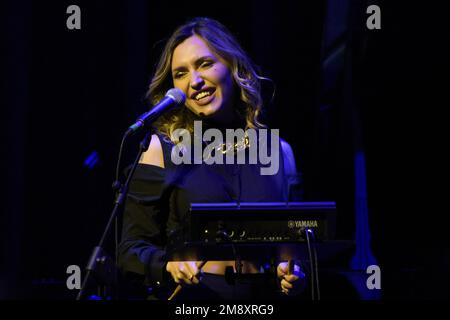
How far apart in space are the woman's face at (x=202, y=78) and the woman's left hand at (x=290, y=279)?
67 cm

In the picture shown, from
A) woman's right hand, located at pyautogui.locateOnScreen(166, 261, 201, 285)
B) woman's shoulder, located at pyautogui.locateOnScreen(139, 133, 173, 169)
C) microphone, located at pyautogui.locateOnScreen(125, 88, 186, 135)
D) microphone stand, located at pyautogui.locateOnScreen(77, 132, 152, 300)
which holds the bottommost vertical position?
woman's right hand, located at pyautogui.locateOnScreen(166, 261, 201, 285)

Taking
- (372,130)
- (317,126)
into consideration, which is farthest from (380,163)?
(317,126)

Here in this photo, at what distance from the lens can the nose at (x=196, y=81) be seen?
210cm

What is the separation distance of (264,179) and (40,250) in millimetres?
1183

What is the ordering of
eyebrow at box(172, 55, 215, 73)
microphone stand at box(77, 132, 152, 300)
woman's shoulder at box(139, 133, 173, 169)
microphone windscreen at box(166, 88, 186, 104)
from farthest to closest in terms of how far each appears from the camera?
eyebrow at box(172, 55, 215, 73)
woman's shoulder at box(139, 133, 173, 169)
microphone windscreen at box(166, 88, 186, 104)
microphone stand at box(77, 132, 152, 300)

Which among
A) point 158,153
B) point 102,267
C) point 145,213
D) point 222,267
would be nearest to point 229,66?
point 158,153

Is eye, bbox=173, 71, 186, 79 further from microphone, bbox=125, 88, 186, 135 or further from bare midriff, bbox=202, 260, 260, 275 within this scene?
bare midriff, bbox=202, 260, 260, 275

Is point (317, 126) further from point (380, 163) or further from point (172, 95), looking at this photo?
point (172, 95)

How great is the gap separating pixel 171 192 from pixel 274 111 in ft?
3.20

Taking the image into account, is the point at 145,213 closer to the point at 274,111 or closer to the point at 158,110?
the point at 158,110

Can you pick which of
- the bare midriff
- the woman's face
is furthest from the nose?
the bare midriff

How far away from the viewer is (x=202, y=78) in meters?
2.12

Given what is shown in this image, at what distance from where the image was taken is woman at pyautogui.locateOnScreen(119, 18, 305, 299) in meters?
1.85

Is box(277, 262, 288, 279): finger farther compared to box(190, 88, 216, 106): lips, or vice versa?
box(190, 88, 216, 106): lips
